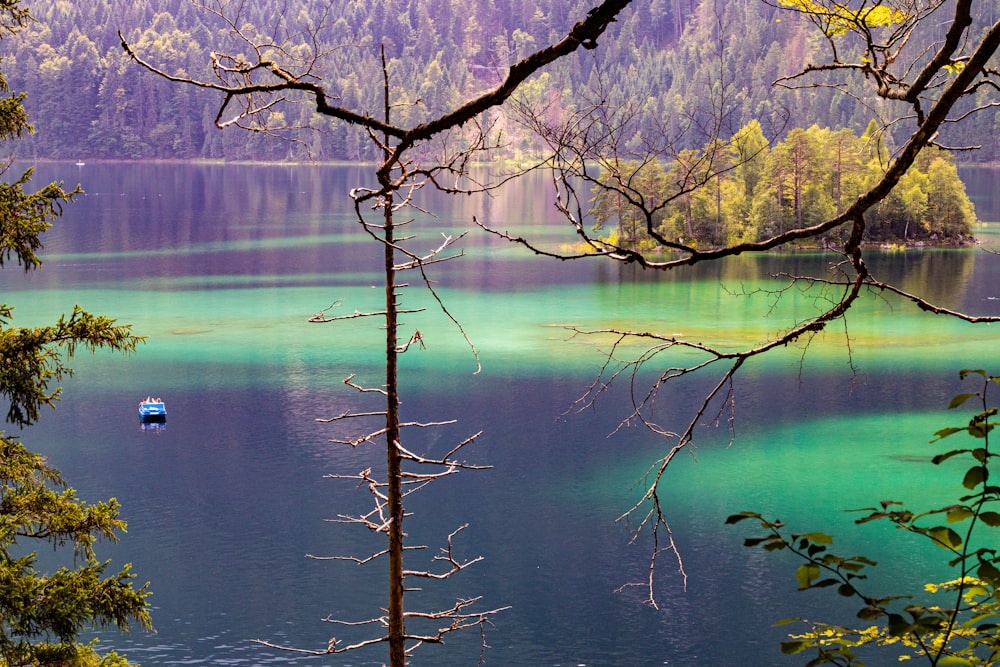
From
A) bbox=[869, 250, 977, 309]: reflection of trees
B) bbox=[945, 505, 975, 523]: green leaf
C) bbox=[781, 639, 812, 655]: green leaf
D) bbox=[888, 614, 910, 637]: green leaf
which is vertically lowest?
bbox=[869, 250, 977, 309]: reflection of trees

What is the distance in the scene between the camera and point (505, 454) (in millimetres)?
31172

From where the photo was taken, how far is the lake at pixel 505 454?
22688 mm

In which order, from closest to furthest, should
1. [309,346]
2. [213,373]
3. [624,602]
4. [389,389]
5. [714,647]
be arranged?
[389,389] → [714,647] → [624,602] → [213,373] → [309,346]

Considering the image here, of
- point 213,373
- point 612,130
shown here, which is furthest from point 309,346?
point 612,130

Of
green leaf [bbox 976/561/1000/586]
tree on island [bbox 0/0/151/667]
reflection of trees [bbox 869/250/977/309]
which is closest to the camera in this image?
green leaf [bbox 976/561/1000/586]

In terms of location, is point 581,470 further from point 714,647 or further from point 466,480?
point 714,647

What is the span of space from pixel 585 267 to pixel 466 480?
3948 centimetres

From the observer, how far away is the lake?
2269 centimetres

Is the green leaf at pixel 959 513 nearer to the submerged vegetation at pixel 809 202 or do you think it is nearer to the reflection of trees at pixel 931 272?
the reflection of trees at pixel 931 272

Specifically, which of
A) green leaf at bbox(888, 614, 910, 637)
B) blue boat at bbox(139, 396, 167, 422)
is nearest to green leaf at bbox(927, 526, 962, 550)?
green leaf at bbox(888, 614, 910, 637)

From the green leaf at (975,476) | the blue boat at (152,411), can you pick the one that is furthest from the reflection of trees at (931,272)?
the green leaf at (975,476)

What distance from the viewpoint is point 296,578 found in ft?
80.3

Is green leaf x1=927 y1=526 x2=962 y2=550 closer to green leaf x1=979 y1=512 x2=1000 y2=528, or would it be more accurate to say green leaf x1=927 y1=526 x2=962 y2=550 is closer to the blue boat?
green leaf x1=979 y1=512 x2=1000 y2=528

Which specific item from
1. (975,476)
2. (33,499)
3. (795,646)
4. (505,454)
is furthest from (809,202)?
(795,646)
